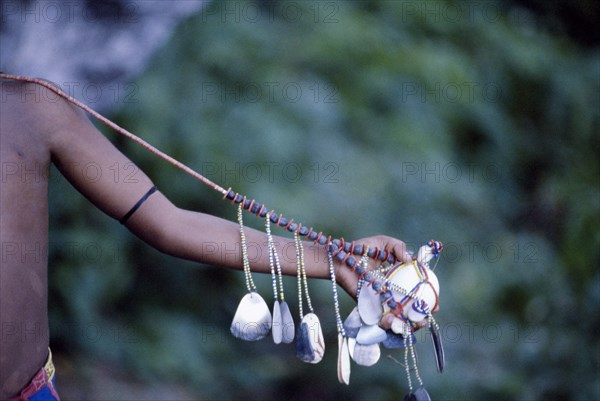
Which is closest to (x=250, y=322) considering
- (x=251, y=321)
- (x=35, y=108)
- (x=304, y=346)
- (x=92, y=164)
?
(x=251, y=321)

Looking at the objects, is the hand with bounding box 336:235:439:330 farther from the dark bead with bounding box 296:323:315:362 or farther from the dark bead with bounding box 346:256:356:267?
the dark bead with bounding box 296:323:315:362

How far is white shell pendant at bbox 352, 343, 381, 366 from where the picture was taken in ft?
5.41

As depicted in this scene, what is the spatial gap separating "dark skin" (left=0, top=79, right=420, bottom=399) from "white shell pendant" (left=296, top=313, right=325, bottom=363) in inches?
4.9

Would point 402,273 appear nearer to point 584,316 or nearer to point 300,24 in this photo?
point 300,24

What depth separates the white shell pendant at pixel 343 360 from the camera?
165 cm

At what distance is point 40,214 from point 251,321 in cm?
48

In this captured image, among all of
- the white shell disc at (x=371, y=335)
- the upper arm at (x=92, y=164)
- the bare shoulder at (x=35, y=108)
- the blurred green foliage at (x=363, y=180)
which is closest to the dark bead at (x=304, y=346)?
the white shell disc at (x=371, y=335)

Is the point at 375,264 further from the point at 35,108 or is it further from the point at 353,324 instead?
the point at 35,108

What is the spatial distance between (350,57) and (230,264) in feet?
4.68

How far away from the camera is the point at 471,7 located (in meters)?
3.22

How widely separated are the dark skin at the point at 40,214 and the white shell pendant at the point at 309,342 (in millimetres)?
125

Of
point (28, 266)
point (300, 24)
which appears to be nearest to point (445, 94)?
point (300, 24)

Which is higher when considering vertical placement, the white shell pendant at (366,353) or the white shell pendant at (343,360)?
the white shell pendant at (366,353)

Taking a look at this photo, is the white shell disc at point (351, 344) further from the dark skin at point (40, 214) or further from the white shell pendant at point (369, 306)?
the dark skin at point (40, 214)
